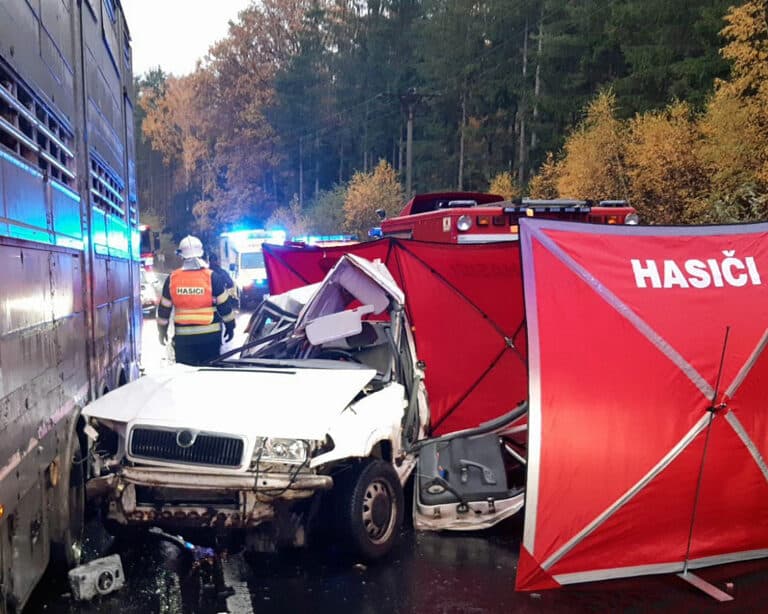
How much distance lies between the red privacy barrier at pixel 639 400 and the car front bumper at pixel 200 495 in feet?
4.71

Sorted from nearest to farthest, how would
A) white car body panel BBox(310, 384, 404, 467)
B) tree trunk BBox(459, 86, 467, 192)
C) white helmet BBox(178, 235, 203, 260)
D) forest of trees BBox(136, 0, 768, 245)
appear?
white car body panel BBox(310, 384, 404, 467), white helmet BBox(178, 235, 203, 260), forest of trees BBox(136, 0, 768, 245), tree trunk BBox(459, 86, 467, 192)

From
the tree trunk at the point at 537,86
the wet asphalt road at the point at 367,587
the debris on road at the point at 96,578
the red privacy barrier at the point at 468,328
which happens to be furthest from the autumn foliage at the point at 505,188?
the debris on road at the point at 96,578

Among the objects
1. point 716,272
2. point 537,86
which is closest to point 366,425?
point 716,272

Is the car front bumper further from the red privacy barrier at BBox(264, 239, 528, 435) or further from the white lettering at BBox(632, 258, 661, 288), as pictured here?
the red privacy barrier at BBox(264, 239, 528, 435)

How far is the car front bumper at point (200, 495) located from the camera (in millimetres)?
4895

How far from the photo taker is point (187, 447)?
4.96 m

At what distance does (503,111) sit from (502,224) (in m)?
44.1

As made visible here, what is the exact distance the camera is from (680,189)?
2948 cm

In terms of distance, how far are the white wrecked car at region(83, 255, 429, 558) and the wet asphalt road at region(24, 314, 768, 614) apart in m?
0.27

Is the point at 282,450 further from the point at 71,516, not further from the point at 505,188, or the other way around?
the point at 505,188

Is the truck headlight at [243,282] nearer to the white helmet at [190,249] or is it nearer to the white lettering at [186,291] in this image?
the white helmet at [190,249]

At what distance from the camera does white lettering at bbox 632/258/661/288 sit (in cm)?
516

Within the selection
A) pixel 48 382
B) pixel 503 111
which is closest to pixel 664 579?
pixel 48 382

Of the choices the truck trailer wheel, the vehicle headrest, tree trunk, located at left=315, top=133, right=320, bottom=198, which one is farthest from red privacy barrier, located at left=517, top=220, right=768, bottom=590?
tree trunk, located at left=315, top=133, right=320, bottom=198
